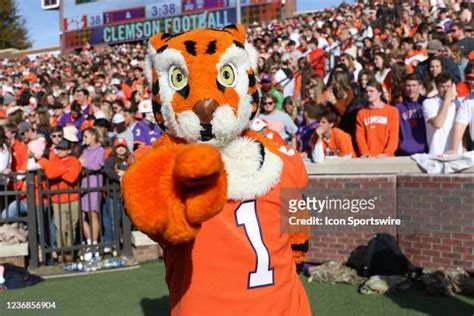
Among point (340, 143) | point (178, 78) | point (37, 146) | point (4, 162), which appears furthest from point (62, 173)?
point (178, 78)

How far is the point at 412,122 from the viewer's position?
6855mm

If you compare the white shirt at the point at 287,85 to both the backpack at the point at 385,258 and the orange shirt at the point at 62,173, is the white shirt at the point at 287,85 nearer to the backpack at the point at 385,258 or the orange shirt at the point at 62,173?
the orange shirt at the point at 62,173

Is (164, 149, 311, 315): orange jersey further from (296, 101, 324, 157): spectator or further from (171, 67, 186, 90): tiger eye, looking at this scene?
(296, 101, 324, 157): spectator

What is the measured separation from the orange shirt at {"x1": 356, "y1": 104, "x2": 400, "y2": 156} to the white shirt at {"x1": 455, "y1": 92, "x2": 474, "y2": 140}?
0.73 metres

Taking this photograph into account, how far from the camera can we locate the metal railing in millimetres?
8289

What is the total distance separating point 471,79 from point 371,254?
2.01 m

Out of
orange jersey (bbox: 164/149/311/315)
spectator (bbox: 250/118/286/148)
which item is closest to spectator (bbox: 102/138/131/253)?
spectator (bbox: 250/118/286/148)

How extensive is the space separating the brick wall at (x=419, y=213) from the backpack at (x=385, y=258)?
0.07 metres

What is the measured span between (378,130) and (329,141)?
0.63m

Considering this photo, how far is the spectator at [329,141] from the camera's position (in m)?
7.18

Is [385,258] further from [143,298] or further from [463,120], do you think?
[143,298]

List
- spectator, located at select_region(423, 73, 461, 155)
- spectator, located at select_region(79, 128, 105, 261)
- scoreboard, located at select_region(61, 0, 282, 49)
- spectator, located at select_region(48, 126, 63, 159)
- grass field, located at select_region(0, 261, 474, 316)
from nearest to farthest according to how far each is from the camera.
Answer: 1. grass field, located at select_region(0, 261, 474, 316)
2. spectator, located at select_region(423, 73, 461, 155)
3. spectator, located at select_region(48, 126, 63, 159)
4. spectator, located at select_region(79, 128, 105, 261)
5. scoreboard, located at select_region(61, 0, 282, 49)

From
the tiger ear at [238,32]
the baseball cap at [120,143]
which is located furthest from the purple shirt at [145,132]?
the tiger ear at [238,32]

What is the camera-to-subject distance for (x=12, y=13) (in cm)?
6184
